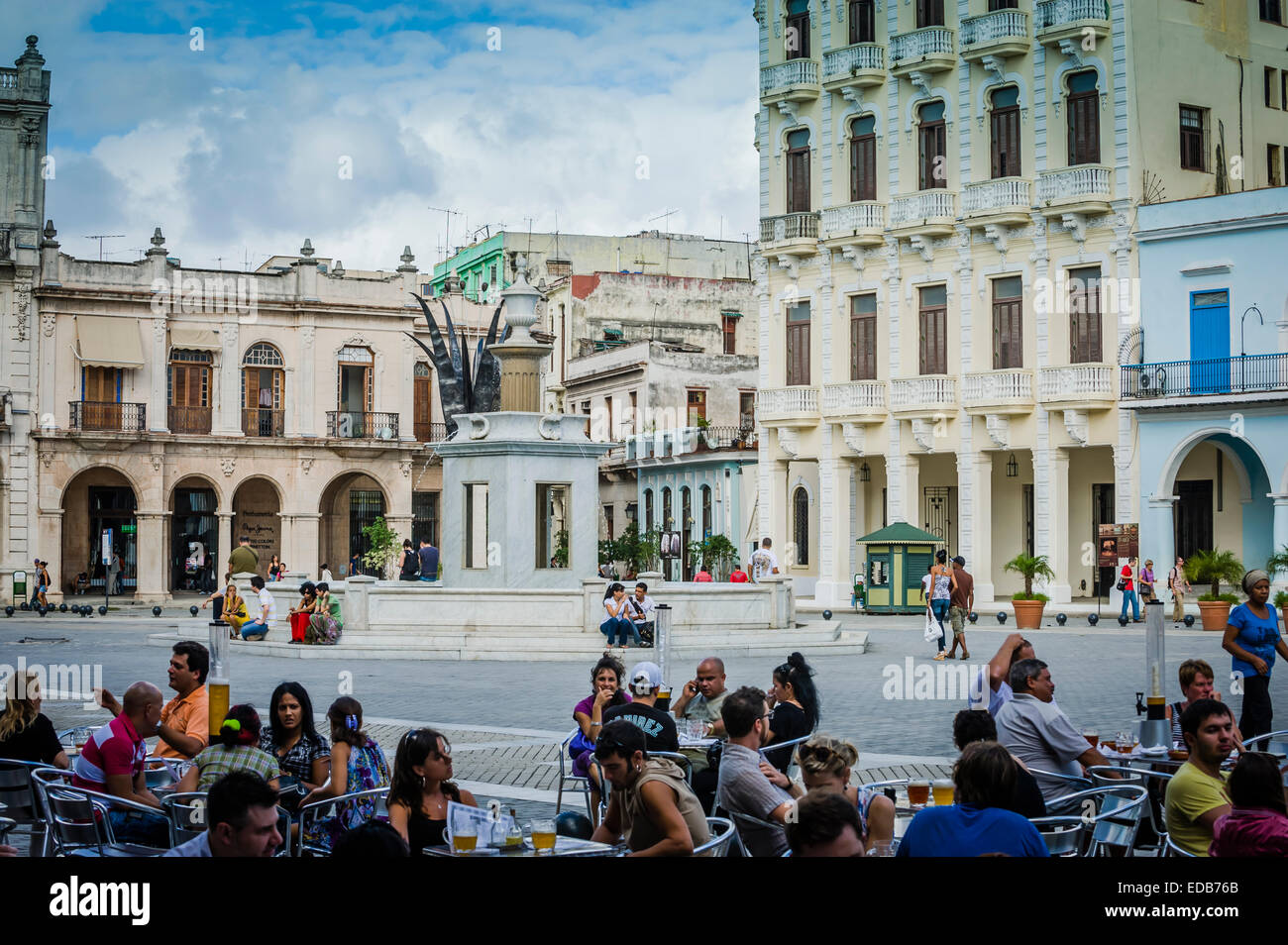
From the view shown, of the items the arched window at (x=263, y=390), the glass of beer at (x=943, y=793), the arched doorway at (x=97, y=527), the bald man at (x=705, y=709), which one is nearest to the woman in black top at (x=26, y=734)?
the bald man at (x=705, y=709)

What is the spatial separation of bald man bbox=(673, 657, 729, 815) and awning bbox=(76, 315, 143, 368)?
39.9m

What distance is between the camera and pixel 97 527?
48.9m

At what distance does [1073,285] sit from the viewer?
37781mm

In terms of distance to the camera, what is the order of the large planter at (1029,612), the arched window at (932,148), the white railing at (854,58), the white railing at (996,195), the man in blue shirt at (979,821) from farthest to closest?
1. the white railing at (854,58)
2. the arched window at (932,148)
3. the white railing at (996,195)
4. the large planter at (1029,612)
5. the man in blue shirt at (979,821)

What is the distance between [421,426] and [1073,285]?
2370cm

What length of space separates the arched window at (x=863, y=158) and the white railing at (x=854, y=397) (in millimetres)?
4925

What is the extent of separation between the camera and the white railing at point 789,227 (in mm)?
42500

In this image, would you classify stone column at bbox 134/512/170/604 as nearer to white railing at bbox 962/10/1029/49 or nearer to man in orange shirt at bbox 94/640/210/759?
white railing at bbox 962/10/1029/49

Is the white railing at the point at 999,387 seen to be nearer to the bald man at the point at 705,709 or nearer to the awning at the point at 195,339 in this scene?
the awning at the point at 195,339

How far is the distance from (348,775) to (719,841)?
2.43 m

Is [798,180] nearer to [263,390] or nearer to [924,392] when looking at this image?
[924,392]

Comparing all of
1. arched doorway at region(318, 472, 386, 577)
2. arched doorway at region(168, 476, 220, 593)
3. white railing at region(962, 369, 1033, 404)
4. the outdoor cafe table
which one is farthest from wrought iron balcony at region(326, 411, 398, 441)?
the outdoor cafe table

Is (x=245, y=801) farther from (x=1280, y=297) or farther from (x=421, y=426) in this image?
(x=421, y=426)
